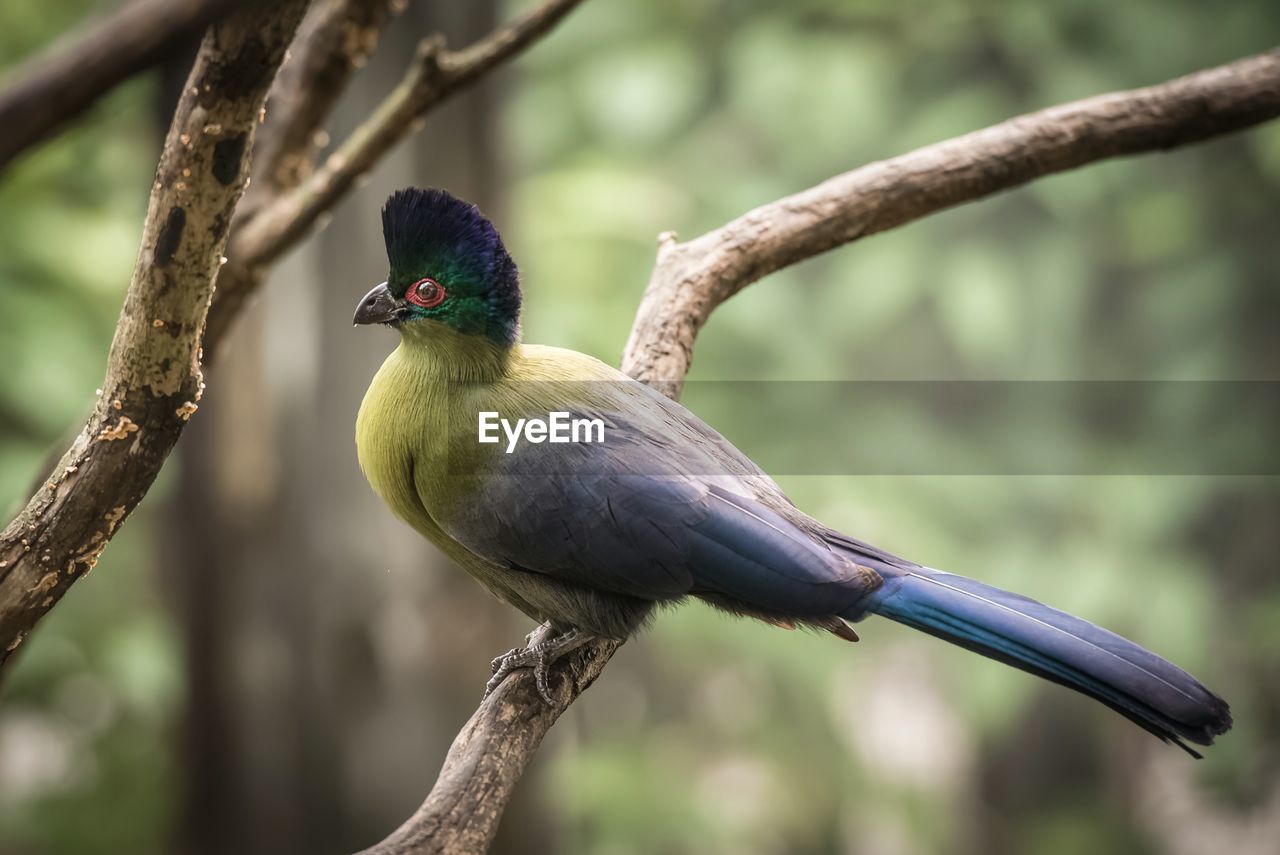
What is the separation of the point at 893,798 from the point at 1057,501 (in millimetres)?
1119

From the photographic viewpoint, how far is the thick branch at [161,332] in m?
1.06

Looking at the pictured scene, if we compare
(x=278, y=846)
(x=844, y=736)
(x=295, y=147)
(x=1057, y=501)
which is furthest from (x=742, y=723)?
(x=295, y=147)

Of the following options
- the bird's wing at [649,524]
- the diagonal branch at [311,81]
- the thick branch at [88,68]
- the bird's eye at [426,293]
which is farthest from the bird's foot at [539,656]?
the diagonal branch at [311,81]

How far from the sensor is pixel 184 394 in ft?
3.93

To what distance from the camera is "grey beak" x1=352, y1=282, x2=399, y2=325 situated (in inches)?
56.1

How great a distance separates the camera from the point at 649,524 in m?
1.37

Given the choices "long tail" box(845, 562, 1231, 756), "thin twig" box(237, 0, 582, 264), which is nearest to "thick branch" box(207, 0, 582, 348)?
"thin twig" box(237, 0, 582, 264)

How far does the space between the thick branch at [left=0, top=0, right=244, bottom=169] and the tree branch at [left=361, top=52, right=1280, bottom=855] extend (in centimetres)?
78

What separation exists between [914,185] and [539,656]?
101cm

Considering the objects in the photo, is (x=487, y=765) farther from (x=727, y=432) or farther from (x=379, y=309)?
(x=727, y=432)

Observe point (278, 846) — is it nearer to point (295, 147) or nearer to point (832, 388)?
point (295, 147)

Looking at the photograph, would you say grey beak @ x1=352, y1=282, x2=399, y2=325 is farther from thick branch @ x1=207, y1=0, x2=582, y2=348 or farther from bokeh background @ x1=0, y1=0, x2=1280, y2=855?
bokeh background @ x1=0, y1=0, x2=1280, y2=855

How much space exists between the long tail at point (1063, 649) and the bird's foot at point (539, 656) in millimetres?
392

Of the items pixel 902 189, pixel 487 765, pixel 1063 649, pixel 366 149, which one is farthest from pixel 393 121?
pixel 1063 649
